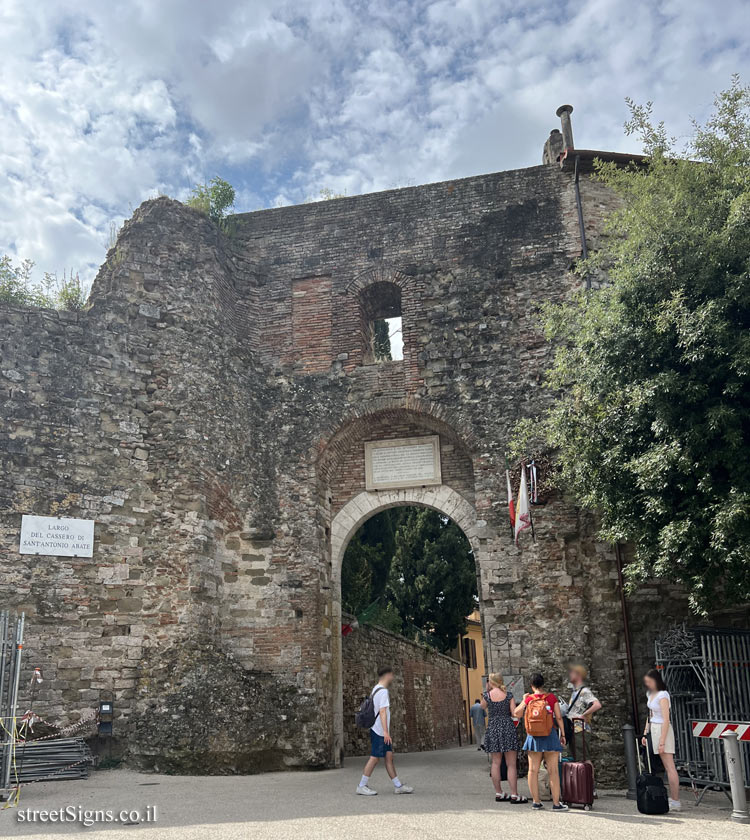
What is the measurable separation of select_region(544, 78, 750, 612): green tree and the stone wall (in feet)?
21.0

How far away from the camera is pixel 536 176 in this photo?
1216cm

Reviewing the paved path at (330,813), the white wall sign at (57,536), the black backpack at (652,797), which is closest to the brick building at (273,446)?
the white wall sign at (57,536)

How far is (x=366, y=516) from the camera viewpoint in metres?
11.7

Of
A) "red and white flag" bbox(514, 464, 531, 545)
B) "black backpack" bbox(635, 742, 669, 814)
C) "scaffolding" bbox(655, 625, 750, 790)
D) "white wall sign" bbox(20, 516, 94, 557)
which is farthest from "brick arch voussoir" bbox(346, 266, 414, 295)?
"black backpack" bbox(635, 742, 669, 814)

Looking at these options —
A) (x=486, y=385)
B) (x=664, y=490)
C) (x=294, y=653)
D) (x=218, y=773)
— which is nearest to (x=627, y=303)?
(x=664, y=490)

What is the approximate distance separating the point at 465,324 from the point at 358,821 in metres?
7.66

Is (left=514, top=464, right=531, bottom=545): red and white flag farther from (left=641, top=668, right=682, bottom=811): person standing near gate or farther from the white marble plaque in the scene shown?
(left=641, top=668, right=682, bottom=811): person standing near gate

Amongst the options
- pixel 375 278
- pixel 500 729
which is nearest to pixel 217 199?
pixel 375 278

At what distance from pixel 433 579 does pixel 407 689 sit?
405 centimetres

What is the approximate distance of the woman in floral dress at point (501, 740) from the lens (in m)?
6.65

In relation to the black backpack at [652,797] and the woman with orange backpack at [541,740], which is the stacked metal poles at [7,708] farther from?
the black backpack at [652,797]

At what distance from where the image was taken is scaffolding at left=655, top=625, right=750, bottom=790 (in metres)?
7.01

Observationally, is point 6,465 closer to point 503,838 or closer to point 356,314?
point 356,314

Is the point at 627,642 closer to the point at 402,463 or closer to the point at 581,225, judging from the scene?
the point at 402,463
